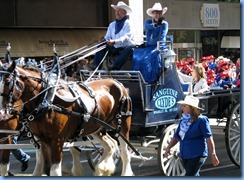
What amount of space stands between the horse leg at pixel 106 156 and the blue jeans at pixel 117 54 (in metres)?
1.14

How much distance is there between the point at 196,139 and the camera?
7.16 m

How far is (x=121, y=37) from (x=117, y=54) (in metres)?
0.41

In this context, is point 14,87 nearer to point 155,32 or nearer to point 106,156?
point 106,156

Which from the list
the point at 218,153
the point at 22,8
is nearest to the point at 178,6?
the point at 22,8

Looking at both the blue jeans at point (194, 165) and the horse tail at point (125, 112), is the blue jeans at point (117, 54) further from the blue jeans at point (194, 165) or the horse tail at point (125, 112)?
the blue jeans at point (194, 165)

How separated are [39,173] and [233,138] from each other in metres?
3.43

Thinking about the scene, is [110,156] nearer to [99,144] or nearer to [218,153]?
[99,144]

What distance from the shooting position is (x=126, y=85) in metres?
9.49

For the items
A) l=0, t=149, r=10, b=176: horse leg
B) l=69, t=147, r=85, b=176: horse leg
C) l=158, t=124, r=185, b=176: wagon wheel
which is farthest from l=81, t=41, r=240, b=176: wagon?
l=0, t=149, r=10, b=176: horse leg

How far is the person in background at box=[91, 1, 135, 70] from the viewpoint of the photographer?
9430 millimetres

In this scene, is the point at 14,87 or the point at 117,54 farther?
the point at 117,54

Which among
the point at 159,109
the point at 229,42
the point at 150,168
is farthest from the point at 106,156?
the point at 229,42

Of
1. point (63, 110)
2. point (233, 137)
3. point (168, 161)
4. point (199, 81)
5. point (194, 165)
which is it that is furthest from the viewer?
point (199, 81)

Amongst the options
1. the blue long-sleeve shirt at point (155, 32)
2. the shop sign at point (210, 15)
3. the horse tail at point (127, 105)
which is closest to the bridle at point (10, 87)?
the horse tail at point (127, 105)
